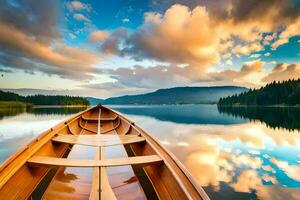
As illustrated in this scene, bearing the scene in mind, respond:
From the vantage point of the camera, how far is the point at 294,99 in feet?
226

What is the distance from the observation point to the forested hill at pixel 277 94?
2747 inches

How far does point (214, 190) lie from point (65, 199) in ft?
11.8

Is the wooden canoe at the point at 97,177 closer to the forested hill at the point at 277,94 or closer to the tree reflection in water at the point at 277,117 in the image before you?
the tree reflection in water at the point at 277,117

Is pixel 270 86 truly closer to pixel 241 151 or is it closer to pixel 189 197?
pixel 241 151

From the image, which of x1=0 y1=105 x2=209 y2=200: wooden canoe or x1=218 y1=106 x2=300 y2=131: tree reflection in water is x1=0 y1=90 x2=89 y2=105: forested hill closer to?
x1=218 y1=106 x2=300 y2=131: tree reflection in water

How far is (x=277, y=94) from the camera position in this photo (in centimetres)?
7481

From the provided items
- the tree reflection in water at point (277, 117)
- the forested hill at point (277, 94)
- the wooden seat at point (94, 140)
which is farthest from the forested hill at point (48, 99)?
the wooden seat at point (94, 140)

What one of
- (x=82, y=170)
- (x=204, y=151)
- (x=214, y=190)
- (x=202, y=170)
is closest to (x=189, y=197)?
(x=82, y=170)

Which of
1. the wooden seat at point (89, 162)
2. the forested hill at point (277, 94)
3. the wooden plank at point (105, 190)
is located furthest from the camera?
the forested hill at point (277, 94)

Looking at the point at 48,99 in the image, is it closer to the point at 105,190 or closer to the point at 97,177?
the point at 97,177

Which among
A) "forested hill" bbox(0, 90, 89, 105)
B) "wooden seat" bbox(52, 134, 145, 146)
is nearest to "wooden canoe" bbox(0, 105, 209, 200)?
"wooden seat" bbox(52, 134, 145, 146)

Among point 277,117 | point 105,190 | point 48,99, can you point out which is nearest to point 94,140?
point 105,190

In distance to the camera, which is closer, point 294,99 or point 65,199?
point 65,199

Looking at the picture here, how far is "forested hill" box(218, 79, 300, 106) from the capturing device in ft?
229
